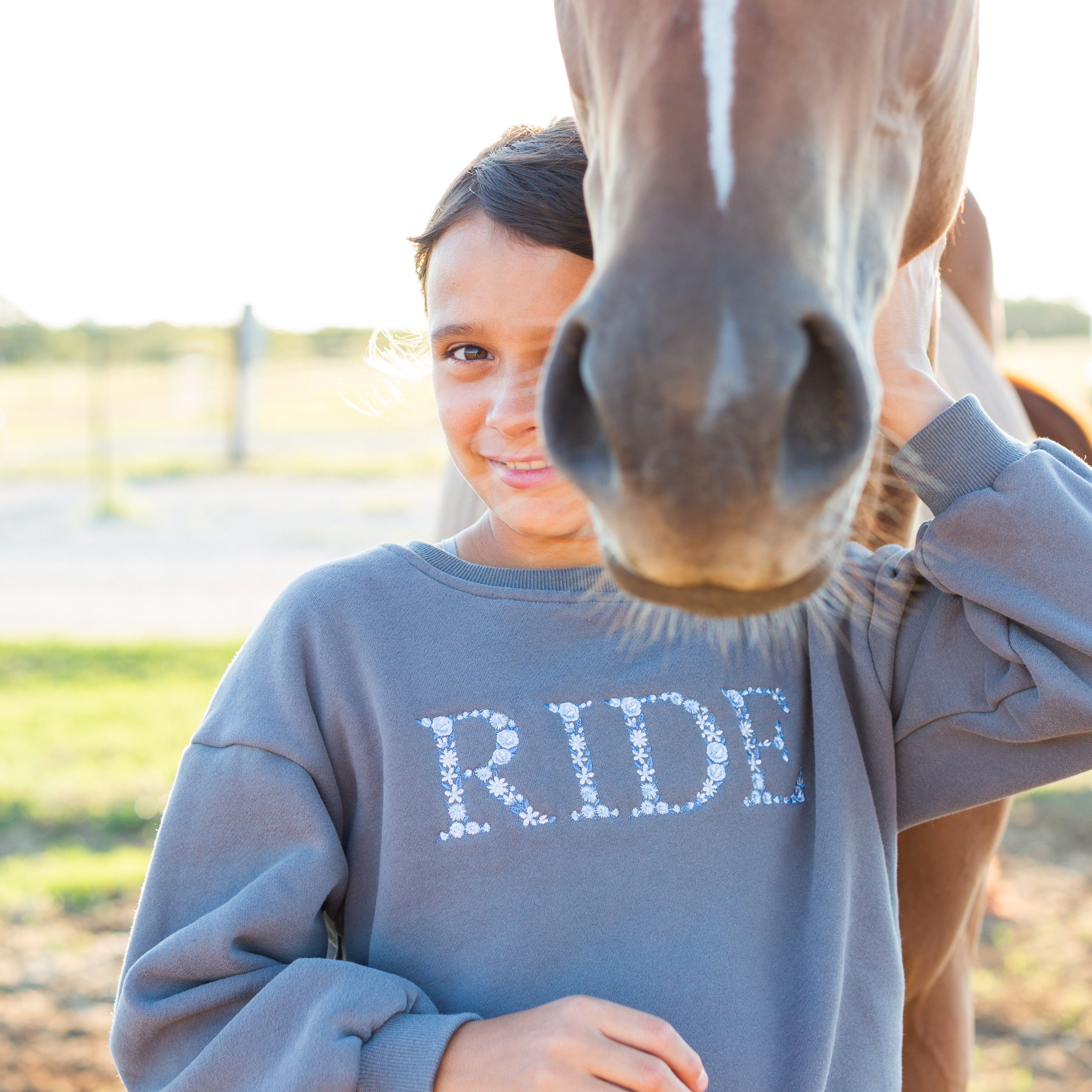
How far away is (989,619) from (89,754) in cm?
450

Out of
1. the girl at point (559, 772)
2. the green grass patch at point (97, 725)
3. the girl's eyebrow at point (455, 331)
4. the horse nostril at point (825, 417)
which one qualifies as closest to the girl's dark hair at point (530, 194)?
the girl at point (559, 772)

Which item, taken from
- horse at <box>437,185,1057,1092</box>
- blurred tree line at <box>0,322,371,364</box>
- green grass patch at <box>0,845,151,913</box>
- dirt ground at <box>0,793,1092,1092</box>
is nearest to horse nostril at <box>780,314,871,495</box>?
horse at <box>437,185,1057,1092</box>

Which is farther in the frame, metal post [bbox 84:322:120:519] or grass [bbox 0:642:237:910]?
metal post [bbox 84:322:120:519]

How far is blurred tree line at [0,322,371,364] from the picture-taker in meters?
19.1

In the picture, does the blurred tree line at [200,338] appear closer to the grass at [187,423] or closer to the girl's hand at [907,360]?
the grass at [187,423]

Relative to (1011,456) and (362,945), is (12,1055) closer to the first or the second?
(362,945)

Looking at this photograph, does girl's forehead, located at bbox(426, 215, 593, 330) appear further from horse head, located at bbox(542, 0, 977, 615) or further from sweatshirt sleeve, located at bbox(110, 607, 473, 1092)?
sweatshirt sleeve, located at bbox(110, 607, 473, 1092)

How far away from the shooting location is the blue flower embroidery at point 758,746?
1.17 metres

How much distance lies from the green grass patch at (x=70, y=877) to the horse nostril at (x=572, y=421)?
3183 mm

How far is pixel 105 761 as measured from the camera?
4738mm

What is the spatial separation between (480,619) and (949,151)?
0.68 metres

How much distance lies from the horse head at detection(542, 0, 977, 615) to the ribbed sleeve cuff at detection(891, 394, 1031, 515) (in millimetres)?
235

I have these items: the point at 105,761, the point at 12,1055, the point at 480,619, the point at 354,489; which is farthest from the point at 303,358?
the point at 480,619

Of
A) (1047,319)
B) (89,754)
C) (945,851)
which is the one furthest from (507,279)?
(1047,319)
